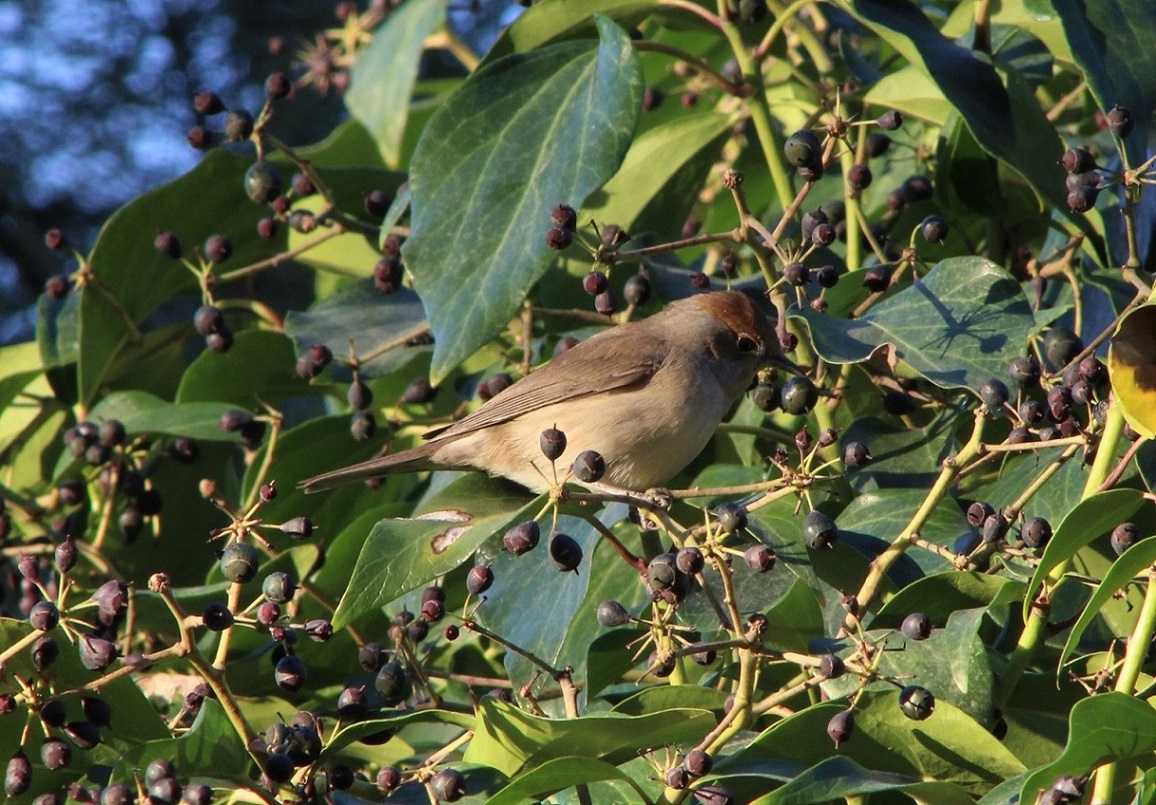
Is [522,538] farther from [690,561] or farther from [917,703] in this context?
[917,703]

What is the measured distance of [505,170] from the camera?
383 cm

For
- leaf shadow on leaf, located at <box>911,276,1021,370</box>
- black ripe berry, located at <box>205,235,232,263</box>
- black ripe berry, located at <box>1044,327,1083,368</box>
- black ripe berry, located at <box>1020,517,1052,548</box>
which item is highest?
black ripe berry, located at <box>205,235,232,263</box>

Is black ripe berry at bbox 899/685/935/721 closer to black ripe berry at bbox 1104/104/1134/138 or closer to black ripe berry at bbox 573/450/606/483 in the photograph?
black ripe berry at bbox 573/450/606/483

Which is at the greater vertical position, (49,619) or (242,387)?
(49,619)

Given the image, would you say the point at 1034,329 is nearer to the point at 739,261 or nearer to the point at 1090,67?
the point at 1090,67

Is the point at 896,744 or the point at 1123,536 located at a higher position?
the point at 1123,536

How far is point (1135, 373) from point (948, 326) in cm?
A: 64

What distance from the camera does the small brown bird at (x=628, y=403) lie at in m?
4.05

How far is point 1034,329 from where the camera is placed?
311cm

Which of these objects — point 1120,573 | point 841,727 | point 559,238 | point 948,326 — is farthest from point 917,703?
point 559,238

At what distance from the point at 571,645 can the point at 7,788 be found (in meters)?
1.28

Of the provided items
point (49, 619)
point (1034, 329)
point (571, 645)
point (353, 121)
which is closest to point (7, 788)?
point (49, 619)

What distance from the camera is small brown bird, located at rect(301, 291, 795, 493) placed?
4.05 m

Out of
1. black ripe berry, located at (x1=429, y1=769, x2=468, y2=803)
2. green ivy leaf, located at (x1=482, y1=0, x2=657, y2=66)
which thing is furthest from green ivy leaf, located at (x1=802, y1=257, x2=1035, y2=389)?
green ivy leaf, located at (x1=482, y1=0, x2=657, y2=66)
